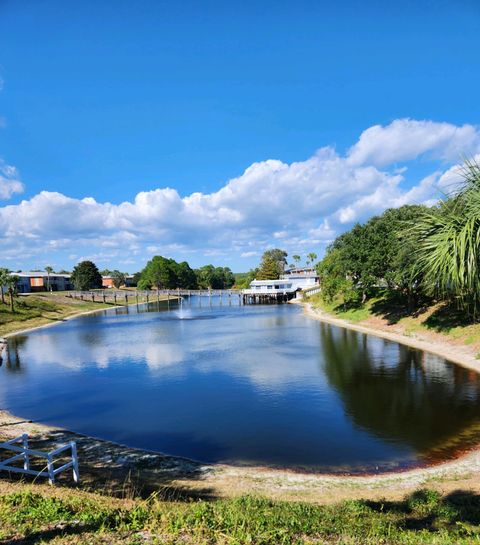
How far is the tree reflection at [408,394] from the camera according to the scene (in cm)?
2119

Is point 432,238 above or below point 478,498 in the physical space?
above

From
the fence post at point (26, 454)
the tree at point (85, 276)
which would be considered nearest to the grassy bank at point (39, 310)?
the tree at point (85, 276)

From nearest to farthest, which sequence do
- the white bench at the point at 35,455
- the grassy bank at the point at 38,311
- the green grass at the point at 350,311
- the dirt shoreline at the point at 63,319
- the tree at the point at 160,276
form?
the white bench at the point at 35,455 < the green grass at the point at 350,311 < the dirt shoreline at the point at 63,319 < the grassy bank at the point at 38,311 < the tree at the point at 160,276

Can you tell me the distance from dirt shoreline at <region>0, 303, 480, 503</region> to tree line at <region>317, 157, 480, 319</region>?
23.0 feet

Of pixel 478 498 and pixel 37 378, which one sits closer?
pixel 478 498

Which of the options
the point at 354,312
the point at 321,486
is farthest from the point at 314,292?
the point at 321,486

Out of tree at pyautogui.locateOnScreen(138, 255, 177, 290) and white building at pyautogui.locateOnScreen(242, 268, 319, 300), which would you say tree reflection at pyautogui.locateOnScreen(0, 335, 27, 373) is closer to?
white building at pyautogui.locateOnScreen(242, 268, 319, 300)

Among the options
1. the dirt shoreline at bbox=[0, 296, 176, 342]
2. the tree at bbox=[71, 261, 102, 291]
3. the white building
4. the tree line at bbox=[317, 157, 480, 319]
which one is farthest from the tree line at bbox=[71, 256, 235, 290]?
the tree line at bbox=[317, 157, 480, 319]

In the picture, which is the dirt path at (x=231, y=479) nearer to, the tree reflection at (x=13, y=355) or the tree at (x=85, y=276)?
the tree reflection at (x=13, y=355)

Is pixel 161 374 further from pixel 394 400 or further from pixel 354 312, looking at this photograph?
pixel 354 312

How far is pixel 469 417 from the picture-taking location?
22.8 meters

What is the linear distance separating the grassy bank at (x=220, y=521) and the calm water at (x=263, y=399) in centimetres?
709

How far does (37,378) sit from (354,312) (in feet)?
169

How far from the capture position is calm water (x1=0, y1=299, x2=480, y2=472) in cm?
1977
